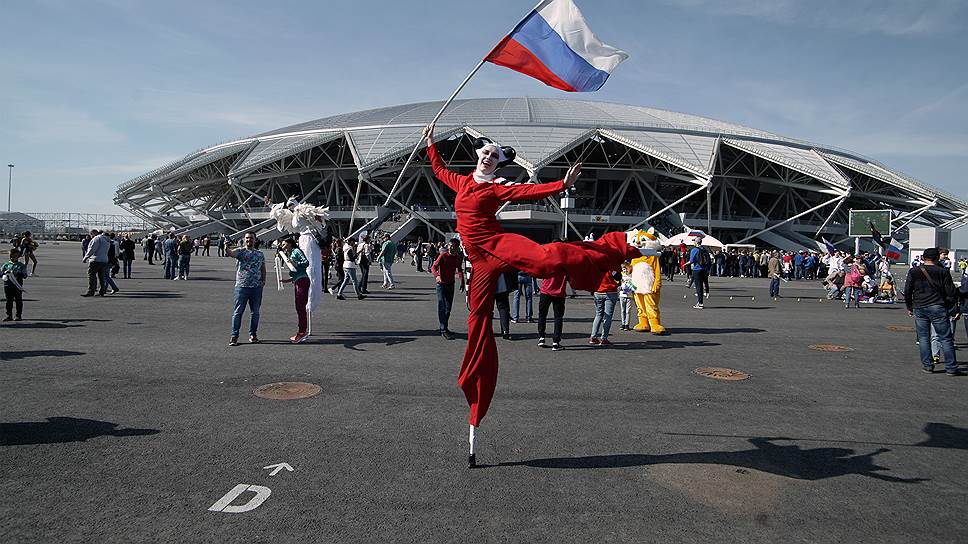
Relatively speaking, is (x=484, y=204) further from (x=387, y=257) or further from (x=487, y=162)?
(x=387, y=257)

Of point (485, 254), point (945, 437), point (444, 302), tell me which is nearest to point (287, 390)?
point (485, 254)

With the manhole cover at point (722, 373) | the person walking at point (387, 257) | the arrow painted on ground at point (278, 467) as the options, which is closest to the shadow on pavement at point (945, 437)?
the manhole cover at point (722, 373)

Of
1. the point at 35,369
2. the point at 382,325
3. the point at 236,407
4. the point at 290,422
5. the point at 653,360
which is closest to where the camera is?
the point at 290,422

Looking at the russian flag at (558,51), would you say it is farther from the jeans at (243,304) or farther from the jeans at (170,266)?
the jeans at (170,266)

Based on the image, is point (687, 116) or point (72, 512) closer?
point (72, 512)

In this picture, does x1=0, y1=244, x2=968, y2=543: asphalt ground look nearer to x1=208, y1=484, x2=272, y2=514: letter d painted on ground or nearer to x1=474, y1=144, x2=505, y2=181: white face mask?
x1=208, y1=484, x2=272, y2=514: letter d painted on ground

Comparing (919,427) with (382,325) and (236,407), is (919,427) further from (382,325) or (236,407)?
(382,325)

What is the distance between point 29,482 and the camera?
3.98 m

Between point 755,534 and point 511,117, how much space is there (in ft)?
178

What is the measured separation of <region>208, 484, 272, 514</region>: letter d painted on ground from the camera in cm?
365

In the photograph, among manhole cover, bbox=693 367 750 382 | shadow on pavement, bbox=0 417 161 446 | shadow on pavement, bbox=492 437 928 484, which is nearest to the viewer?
shadow on pavement, bbox=492 437 928 484

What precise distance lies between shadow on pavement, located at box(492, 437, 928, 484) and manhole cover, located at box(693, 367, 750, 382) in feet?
8.92

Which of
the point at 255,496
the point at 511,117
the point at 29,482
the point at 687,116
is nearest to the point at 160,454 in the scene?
the point at 29,482

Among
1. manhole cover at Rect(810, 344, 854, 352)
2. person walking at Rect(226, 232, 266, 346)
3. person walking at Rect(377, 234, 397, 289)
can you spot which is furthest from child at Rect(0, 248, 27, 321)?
manhole cover at Rect(810, 344, 854, 352)
